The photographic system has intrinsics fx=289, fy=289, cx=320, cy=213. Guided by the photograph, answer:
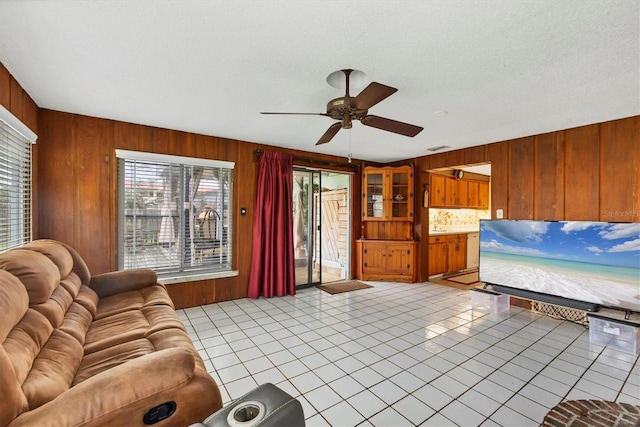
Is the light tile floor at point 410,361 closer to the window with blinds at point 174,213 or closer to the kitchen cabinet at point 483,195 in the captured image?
the window with blinds at point 174,213

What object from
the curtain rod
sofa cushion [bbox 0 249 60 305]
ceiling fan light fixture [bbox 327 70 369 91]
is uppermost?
ceiling fan light fixture [bbox 327 70 369 91]

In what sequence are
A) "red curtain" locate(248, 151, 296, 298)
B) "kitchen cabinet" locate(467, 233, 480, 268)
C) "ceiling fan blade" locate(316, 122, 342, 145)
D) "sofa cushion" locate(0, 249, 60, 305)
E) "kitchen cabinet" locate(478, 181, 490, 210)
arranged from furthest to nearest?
"kitchen cabinet" locate(478, 181, 490, 210), "kitchen cabinet" locate(467, 233, 480, 268), "red curtain" locate(248, 151, 296, 298), "ceiling fan blade" locate(316, 122, 342, 145), "sofa cushion" locate(0, 249, 60, 305)

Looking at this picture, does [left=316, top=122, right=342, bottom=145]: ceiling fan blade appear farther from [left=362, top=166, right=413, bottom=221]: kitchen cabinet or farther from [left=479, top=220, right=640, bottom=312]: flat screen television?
[left=362, top=166, right=413, bottom=221]: kitchen cabinet

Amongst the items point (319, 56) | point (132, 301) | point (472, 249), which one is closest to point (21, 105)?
point (132, 301)

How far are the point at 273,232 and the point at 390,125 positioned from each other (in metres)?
2.58

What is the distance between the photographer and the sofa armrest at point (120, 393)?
1039mm

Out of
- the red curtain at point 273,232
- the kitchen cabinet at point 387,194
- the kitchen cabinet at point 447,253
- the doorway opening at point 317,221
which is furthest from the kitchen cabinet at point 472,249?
the red curtain at point 273,232

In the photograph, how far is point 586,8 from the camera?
61.3 inches

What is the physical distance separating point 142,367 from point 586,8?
9.35 feet

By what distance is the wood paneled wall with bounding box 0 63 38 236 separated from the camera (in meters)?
2.25

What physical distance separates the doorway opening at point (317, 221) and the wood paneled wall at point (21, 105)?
3.23m

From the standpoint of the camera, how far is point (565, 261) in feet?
11.1

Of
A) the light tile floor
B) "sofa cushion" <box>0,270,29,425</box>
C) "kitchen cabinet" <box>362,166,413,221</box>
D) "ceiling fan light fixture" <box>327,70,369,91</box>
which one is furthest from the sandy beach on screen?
"sofa cushion" <box>0,270,29,425</box>

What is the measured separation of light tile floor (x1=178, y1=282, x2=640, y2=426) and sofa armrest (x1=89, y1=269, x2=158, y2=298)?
778mm
